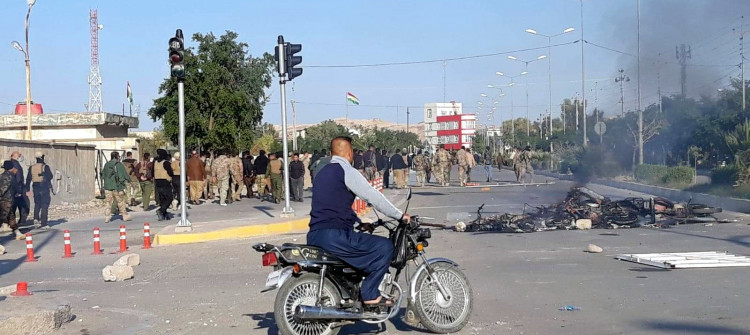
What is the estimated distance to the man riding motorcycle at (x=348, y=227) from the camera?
274 inches

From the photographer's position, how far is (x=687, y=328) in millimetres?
7453

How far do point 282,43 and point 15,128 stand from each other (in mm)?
28027

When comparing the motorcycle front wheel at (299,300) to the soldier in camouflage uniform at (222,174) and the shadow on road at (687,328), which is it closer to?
the shadow on road at (687,328)

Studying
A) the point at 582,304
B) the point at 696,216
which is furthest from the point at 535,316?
the point at 696,216

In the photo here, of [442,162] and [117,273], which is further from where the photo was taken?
[442,162]

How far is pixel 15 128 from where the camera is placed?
42.3 meters

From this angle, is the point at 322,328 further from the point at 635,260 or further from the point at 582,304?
the point at 635,260

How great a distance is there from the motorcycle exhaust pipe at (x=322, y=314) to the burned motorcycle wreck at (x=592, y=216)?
34.8 ft

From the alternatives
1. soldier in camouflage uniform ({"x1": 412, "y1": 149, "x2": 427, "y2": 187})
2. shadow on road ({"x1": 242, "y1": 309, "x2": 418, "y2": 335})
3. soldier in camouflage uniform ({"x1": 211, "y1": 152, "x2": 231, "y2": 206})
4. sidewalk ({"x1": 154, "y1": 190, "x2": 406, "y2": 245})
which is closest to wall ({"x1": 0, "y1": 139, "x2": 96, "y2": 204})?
soldier in camouflage uniform ({"x1": 211, "y1": 152, "x2": 231, "y2": 206})

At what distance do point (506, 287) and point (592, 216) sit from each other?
8078 millimetres

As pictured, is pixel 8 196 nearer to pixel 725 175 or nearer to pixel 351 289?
pixel 351 289

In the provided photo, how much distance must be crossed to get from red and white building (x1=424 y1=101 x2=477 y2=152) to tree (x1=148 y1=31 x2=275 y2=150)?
33.6m

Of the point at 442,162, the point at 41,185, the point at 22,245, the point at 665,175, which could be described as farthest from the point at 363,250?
the point at 442,162

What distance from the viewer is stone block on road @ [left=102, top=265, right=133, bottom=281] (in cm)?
1198
